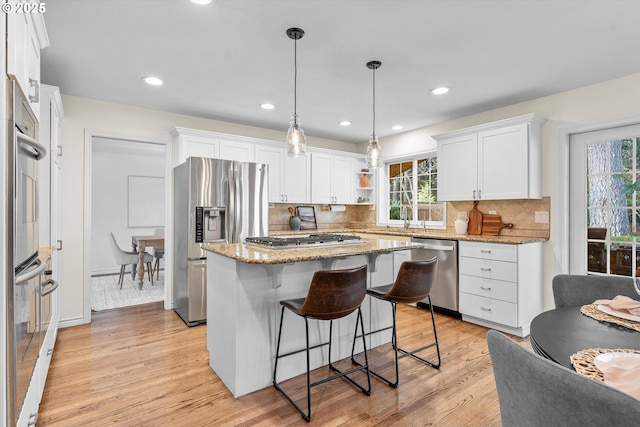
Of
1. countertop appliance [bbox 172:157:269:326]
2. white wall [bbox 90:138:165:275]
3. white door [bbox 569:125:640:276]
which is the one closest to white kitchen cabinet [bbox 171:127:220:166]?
countertop appliance [bbox 172:157:269:326]

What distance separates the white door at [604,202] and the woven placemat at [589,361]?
2829 millimetres

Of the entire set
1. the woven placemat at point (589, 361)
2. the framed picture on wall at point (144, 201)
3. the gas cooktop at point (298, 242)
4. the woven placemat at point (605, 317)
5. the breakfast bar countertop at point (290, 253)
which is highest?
the framed picture on wall at point (144, 201)

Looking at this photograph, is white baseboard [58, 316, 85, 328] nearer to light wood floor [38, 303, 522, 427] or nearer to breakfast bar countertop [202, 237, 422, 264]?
→ light wood floor [38, 303, 522, 427]

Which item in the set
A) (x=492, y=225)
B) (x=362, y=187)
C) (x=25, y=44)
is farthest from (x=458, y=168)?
(x=25, y=44)

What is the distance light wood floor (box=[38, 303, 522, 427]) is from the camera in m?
1.97

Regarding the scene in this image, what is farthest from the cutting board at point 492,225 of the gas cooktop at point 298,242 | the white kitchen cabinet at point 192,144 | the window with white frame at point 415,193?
the white kitchen cabinet at point 192,144

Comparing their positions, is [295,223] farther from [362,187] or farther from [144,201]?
[144,201]

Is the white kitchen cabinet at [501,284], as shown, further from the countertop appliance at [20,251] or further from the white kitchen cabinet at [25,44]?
the white kitchen cabinet at [25,44]

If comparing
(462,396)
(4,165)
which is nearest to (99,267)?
(4,165)

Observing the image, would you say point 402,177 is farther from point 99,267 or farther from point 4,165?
point 99,267

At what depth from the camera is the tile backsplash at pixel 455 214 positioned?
12.0 feet

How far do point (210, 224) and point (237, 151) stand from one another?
46.1 inches

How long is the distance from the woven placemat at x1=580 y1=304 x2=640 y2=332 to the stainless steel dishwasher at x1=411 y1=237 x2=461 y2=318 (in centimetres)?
232

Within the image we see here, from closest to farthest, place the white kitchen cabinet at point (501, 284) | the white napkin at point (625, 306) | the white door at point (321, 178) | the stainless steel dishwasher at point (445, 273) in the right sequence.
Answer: the white napkin at point (625, 306), the white kitchen cabinet at point (501, 284), the stainless steel dishwasher at point (445, 273), the white door at point (321, 178)
